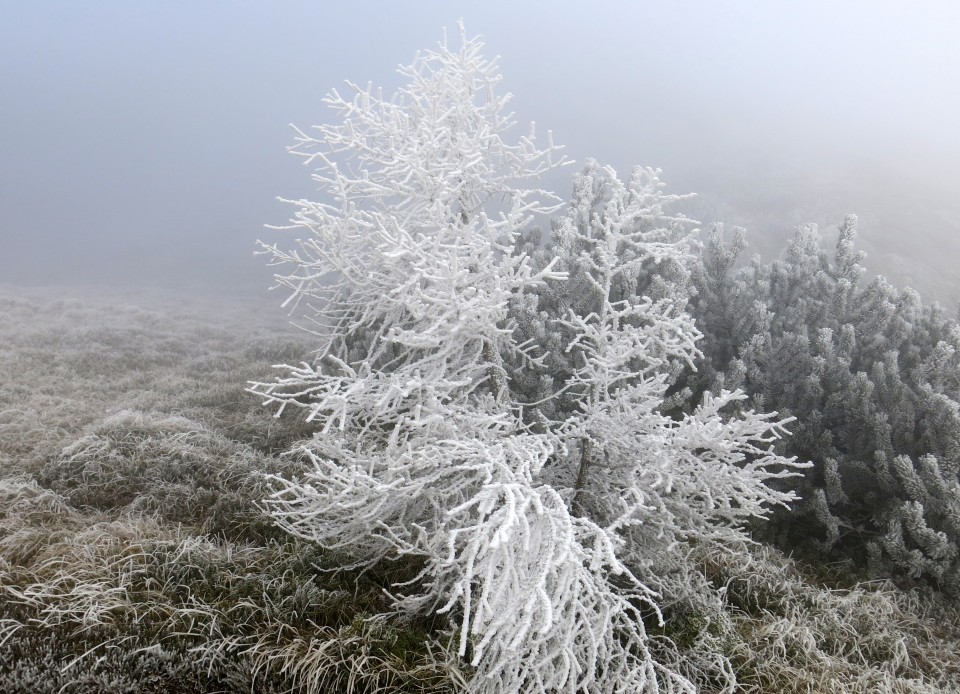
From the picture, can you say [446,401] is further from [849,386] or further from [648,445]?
[849,386]

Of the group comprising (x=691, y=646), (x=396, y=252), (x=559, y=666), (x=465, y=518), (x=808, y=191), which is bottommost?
(x=691, y=646)

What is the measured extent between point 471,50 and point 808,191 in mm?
20835

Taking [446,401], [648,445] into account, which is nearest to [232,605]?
[446,401]

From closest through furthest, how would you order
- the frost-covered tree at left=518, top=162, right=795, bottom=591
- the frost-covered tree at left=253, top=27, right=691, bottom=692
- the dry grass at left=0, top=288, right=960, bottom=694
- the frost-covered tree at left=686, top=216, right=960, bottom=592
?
the frost-covered tree at left=253, top=27, right=691, bottom=692 → the dry grass at left=0, top=288, right=960, bottom=694 → the frost-covered tree at left=518, top=162, right=795, bottom=591 → the frost-covered tree at left=686, top=216, right=960, bottom=592

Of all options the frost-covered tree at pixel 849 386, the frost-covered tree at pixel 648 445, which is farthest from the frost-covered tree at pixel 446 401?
the frost-covered tree at pixel 849 386

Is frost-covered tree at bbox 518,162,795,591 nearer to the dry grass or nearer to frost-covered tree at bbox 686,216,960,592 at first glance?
the dry grass

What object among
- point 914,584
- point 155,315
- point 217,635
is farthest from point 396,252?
point 155,315

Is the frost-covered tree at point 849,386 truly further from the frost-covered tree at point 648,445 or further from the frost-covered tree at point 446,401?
the frost-covered tree at point 446,401

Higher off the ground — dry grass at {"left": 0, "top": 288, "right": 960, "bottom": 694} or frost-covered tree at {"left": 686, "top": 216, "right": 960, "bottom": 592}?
frost-covered tree at {"left": 686, "top": 216, "right": 960, "bottom": 592}

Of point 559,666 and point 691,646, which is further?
point 691,646

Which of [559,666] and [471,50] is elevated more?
[471,50]

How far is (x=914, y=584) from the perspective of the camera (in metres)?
3.95

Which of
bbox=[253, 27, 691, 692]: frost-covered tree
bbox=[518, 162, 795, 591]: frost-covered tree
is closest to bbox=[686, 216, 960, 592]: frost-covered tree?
bbox=[518, 162, 795, 591]: frost-covered tree

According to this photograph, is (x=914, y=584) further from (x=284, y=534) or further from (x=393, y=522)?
(x=284, y=534)
